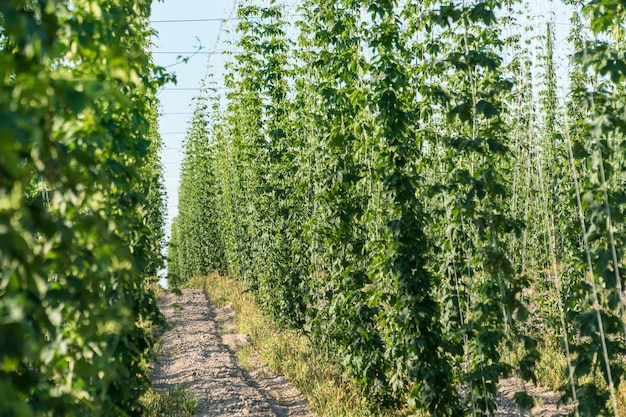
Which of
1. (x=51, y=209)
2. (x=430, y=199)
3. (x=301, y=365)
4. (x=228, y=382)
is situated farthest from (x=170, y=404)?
(x=51, y=209)

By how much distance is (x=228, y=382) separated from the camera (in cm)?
812

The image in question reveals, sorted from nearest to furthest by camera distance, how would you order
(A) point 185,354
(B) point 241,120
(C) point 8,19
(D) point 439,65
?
1. (C) point 8,19
2. (D) point 439,65
3. (A) point 185,354
4. (B) point 241,120

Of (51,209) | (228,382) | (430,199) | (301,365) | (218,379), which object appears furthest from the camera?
(301,365)

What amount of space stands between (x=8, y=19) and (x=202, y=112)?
18.7 metres

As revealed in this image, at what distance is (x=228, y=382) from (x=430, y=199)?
361 centimetres

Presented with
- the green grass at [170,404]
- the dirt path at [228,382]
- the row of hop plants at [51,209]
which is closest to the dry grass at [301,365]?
the dirt path at [228,382]

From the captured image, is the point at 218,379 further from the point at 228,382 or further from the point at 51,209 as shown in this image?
the point at 51,209

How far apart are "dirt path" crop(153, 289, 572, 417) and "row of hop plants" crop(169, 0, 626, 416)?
0.59m

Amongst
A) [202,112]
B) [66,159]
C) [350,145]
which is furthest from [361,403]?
[202,112]

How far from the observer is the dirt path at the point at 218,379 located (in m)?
7.07

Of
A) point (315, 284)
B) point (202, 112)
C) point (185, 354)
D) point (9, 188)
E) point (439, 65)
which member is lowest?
point (185, 354)

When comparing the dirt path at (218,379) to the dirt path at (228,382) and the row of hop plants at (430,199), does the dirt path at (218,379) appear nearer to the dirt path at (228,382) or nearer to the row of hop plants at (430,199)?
the dirt path at (228,382)

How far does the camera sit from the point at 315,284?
26.7 ft

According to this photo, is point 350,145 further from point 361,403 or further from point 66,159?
point 66,159
